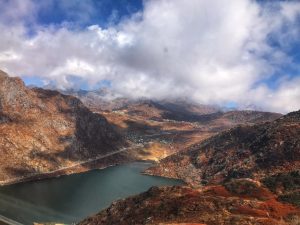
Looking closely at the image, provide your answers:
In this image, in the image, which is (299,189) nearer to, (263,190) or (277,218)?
(263,190)

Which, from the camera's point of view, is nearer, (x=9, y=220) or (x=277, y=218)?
(x=277, y=218)

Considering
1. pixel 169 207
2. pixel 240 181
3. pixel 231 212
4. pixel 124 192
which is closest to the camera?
pixel 231 212

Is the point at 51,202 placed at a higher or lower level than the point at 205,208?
lower

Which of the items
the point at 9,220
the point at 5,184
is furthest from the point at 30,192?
the point at 9,220

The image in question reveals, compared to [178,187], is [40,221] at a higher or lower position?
lower

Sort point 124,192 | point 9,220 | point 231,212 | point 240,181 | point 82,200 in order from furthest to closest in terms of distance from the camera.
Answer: point 124,192, point 82,200, point 9,220, point 240,181, point 231,212

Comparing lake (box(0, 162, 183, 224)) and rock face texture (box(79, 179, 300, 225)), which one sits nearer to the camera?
rock face texture (box(79, 179, 300, 225))

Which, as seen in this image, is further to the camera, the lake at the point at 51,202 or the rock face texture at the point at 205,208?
the lake at the point at 51,202

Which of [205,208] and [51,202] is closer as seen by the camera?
[205,208]
